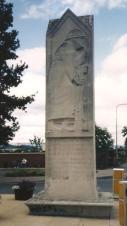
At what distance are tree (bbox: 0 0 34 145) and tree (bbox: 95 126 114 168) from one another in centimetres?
2113

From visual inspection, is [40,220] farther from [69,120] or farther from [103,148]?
[103,148]

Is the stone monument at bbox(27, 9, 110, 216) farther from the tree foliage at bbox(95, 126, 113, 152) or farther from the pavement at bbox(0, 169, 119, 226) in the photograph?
the tree foliage at bbox(95, 126, 113, 152)

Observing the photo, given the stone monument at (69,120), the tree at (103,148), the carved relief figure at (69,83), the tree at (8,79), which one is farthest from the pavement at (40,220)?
the tree at (103,148)

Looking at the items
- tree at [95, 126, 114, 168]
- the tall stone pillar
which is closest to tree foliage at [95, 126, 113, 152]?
tree at [95, 126, 114, 168]

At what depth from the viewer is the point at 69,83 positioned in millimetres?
Answer: 14703

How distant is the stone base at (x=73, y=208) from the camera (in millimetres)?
13594

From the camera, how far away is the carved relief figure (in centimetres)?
1452

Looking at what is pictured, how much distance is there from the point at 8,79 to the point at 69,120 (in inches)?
717

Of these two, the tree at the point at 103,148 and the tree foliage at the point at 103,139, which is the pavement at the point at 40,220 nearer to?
the tree at the point at 103,148

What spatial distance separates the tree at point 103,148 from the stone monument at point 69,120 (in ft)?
124

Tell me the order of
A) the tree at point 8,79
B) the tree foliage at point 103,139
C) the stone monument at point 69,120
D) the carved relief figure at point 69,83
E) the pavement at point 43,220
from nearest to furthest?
the pavement at point 43,220 → the stone monument at point 69,120 → the carved relief figure at point 69,83 → the tree at point 8,79 → the tree foliage at point 103,139

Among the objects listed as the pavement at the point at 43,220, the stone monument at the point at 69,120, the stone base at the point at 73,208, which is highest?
the stone monument at the point at 69,120

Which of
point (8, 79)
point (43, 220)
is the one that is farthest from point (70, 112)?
point (8, 79)

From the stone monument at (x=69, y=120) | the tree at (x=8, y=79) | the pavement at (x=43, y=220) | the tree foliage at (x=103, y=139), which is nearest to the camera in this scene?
the pavement at (x=43, y=220)
